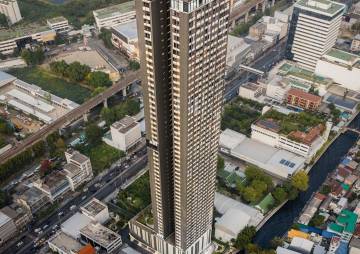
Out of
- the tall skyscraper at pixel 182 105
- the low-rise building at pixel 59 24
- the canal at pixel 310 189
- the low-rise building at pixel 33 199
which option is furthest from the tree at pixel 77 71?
the canal at pixel 310 189

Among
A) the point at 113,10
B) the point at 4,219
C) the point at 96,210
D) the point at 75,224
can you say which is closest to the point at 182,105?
the point at 96,210

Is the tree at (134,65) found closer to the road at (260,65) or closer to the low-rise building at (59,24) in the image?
the road at (260,65)

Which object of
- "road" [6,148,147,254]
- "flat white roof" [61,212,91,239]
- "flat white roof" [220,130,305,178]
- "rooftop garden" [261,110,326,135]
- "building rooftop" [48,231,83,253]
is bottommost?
"road" [6,148,147,254]

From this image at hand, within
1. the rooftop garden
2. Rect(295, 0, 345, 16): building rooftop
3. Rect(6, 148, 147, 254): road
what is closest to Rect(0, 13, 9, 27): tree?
Rect(6, 148, 147, 254): road

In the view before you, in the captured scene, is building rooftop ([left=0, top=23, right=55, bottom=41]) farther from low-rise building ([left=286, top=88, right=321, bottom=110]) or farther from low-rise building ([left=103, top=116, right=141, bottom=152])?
low-rise building ([left=286, top=88, right=321, bottom=110])

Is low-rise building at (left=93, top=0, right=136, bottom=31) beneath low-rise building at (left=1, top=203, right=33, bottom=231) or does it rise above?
above

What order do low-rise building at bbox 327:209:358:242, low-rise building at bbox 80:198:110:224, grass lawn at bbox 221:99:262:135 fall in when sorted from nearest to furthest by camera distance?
1. low-rise building at bbox 327:209:358:242
2. low-rise building at bbox 80:198:110:224
3. grass lawn at bbox 221:99:262:135

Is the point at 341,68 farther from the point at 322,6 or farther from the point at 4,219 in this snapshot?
the point at 4,219
